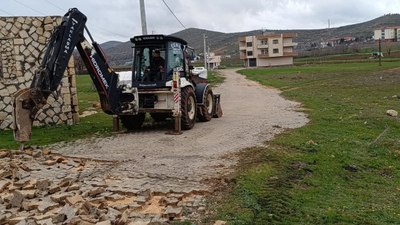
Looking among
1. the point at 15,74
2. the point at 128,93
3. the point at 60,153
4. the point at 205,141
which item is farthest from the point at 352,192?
the point at 15,74

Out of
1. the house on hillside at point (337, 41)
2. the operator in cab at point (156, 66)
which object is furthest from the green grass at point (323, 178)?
the house on hillside at point (337, 41)

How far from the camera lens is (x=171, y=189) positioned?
7977mm

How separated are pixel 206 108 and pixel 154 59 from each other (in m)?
2.89

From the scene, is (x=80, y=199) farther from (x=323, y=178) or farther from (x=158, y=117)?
(x=158, y=117)

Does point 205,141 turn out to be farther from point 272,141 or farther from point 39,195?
point 39,195

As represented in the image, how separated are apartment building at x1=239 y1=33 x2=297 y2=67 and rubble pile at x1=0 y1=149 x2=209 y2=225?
4215 inches

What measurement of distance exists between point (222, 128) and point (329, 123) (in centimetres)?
361

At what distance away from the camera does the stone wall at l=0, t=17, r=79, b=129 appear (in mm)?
16109

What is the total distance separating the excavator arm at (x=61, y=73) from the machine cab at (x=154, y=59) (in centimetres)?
118

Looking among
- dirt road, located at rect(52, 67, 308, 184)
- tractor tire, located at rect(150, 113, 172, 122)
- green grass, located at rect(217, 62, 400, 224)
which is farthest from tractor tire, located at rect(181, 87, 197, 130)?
green grass, located at rect(217, 62, 400, 224)

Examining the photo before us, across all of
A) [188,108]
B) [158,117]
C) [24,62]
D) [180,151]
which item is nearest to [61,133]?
[24,62]

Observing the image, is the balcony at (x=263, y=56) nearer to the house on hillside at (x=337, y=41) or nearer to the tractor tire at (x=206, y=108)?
the house on hillside at (x=337, y=41)

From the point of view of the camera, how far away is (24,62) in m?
16.3

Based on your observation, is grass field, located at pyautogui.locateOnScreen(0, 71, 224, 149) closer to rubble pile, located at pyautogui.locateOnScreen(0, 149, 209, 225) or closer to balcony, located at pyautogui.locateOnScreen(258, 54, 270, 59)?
rubble pile, located at pyautogui.locateOnScreen(0, 149, 209, 225)
